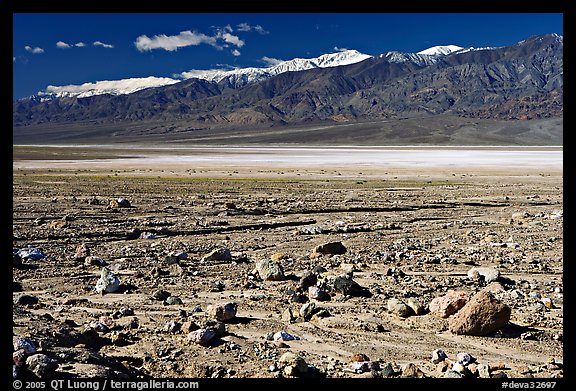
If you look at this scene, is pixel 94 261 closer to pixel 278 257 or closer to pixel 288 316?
pixel 278 257

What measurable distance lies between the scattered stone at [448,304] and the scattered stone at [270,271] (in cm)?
254

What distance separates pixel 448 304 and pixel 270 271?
292 cm

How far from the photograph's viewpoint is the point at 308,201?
20469mm

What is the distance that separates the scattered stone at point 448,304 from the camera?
643 cm

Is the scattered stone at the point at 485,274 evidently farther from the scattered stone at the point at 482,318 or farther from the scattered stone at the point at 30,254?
the scattered stone at the point at 30,254

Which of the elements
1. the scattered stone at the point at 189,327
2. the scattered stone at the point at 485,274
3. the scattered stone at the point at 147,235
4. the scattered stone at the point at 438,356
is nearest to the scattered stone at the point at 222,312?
the scattered stone at the point at 189,327

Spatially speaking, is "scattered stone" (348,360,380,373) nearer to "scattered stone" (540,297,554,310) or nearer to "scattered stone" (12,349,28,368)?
"scattered stone" (12,349,28,368)

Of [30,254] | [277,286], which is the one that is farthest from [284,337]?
[30,254]

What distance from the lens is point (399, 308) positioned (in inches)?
264

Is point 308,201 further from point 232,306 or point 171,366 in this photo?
point 171,366

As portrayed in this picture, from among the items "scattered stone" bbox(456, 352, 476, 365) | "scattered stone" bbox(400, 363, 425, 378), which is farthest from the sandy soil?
"scattered stone" bbox(456, 352, 476, 365)

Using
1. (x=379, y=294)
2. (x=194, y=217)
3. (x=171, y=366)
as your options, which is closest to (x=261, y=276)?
(x=379, y=294)
